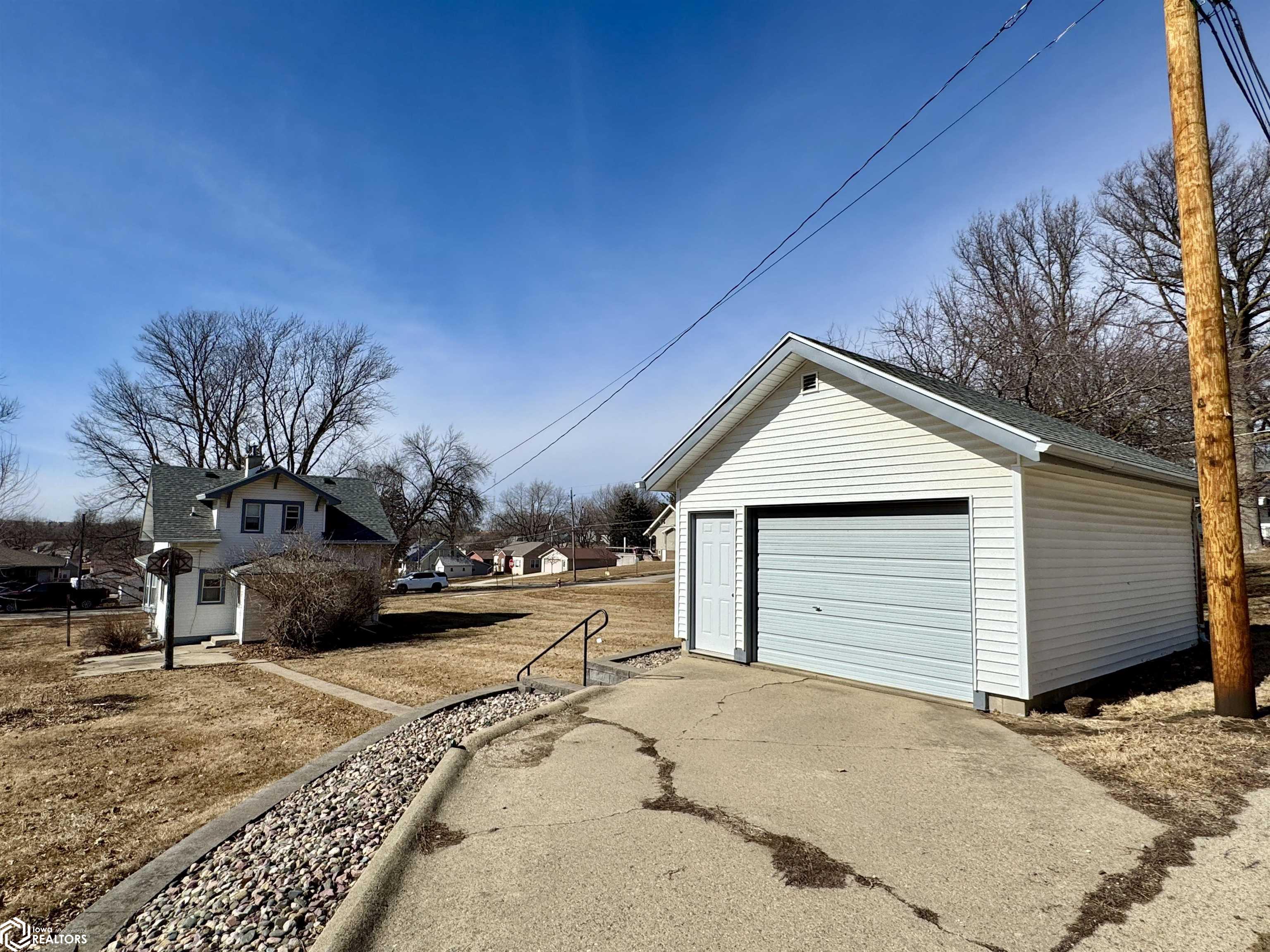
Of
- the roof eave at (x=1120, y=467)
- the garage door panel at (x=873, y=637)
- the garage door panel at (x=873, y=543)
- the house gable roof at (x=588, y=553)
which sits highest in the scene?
the roof eave at (x=1120, y=467)

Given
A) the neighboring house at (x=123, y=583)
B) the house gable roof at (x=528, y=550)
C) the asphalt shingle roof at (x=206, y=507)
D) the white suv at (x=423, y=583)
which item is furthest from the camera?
the house gable roof at (x=528, y=550)

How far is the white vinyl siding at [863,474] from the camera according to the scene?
22.0 feet

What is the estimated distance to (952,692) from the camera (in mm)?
7141

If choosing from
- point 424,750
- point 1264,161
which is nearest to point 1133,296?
point 1264,161

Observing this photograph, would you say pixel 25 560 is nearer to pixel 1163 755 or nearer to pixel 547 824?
pixel 547 824

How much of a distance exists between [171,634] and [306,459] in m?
26.4

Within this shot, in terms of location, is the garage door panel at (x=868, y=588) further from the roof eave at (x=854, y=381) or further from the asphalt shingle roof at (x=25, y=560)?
the asphalt shingle roof at (x=25, y=560)

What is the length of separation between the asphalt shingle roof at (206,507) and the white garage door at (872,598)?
721 inches

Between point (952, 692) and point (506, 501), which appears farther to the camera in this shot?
point (506, 501)

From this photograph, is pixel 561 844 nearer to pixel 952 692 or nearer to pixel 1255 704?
pixel 952 692

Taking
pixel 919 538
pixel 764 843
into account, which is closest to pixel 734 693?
pixel 919 538

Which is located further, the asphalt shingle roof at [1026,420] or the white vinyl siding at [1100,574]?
the asphalt shingle roof at [1026,420]

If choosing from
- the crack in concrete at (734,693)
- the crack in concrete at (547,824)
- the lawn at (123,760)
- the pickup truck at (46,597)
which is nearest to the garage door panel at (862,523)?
the crack in concrete at (734,693)

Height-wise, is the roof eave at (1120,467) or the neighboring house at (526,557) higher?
the roof eave at (1120,467)
